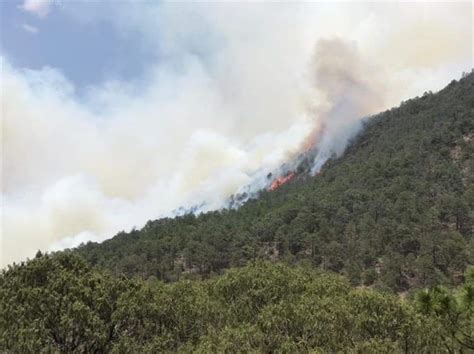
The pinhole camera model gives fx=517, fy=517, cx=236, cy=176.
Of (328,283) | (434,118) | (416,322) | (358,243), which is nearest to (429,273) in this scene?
(358,243)

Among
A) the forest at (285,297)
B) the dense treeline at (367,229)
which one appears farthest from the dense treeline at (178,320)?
the dense treeline at (367,229)

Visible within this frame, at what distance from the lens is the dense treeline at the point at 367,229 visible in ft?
369

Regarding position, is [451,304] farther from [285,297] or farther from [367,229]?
[367,229]

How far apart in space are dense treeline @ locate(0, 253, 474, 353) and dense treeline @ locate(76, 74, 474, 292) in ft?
220

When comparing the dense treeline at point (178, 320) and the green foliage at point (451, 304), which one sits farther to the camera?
the dense treeline at point (178, 320)

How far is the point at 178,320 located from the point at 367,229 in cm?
9781

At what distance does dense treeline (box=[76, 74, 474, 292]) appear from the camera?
369ft

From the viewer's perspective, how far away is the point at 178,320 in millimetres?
44375

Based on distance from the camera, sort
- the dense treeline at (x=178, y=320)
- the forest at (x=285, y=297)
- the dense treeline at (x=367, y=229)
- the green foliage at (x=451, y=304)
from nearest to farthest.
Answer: the green foliage at (x=451, y=304), the dense treeline at (x=178, y=320), the forest at (x=285, y=297), the dense treeline at (x=367, y=229)

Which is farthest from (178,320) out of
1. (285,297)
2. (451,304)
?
(451,304)

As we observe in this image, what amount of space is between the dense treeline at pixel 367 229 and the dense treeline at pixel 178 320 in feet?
220

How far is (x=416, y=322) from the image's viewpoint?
39719 mm

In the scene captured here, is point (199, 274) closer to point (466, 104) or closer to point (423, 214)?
point (423, 214)

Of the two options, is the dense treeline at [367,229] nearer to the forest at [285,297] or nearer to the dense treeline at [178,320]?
the forest at [285,297]
